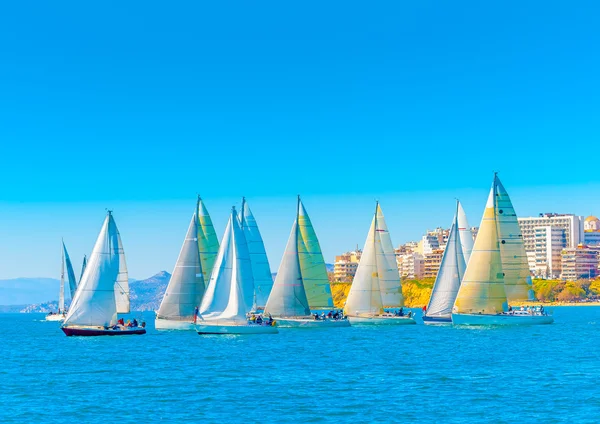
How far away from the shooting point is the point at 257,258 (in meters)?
105

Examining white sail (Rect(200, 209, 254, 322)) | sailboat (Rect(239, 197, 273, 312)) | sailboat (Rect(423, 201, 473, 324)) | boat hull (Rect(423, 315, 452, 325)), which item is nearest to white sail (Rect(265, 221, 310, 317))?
white sail (Rect(200, 209, 254, 322))

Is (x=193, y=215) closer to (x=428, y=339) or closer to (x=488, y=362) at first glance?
(x=428, y=339)

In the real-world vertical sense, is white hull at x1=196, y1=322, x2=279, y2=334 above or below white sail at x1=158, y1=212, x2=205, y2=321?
below

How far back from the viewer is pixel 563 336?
93062mm

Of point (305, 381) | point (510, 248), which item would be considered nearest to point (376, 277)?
point (510, 248)

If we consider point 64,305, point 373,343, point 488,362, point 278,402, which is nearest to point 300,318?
point 373,343

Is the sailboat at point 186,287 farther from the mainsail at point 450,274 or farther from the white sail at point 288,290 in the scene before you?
the mainsail at point 450,274

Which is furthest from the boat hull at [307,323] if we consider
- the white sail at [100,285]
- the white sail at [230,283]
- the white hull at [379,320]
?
the white sail at [100,285]

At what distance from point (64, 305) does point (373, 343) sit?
101 metres

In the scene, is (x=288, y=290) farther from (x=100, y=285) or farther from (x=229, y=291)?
(x=100, y=285)

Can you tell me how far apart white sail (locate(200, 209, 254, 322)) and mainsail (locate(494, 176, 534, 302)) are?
95.2 feet

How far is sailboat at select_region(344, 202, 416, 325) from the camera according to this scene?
103812 mm

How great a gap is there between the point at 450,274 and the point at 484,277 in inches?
270

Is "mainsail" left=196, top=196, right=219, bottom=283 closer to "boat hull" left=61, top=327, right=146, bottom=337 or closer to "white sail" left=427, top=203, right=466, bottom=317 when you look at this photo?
"boat hull" left=61, top=327, right=146, bottom=337
